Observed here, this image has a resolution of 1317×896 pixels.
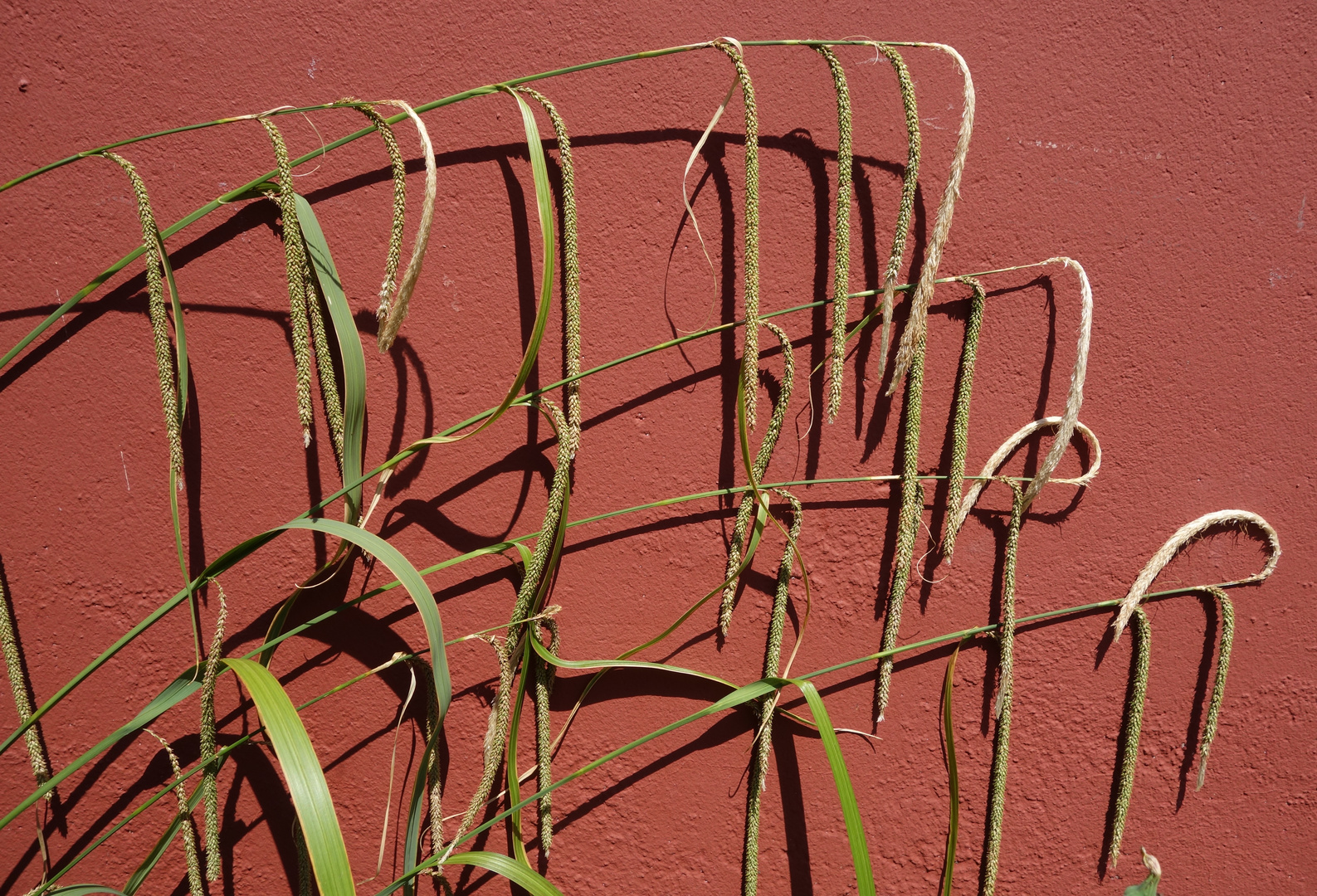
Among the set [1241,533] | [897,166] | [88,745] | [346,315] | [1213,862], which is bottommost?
[1213,862]

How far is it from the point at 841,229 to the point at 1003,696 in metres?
0.59

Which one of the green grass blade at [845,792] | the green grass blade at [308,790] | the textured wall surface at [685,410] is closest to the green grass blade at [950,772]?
the textured wall surface at [685,410]

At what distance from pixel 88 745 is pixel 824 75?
1160mm

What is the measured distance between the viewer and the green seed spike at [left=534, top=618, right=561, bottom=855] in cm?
86

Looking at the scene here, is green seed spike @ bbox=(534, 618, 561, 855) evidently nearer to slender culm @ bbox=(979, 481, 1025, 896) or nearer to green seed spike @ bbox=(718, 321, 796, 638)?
green seed spike @ bbox=(718, 321, 796, 638)

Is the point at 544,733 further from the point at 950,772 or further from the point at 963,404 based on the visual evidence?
the point at 963,404

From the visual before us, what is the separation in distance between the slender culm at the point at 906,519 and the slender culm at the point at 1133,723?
296 millimetres

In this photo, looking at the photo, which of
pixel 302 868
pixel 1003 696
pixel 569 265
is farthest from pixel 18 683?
pixel 1003 696

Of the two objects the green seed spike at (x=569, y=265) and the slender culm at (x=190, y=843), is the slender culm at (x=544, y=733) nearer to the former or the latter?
the green seed spike at (x=569, y=265)

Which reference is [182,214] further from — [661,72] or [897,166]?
[897,166]

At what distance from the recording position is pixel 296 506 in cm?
87

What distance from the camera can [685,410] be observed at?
0.89 metres

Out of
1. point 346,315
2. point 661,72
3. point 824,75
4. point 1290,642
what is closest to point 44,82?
point 346,315

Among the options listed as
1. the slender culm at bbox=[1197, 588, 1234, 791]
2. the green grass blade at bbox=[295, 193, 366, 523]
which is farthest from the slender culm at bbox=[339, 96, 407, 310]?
the slender culm at bbox=[1197, 588, 1234, 791]
